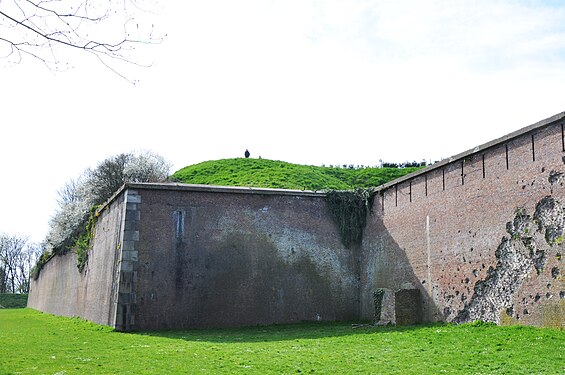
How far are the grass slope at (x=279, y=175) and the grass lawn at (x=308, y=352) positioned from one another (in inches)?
594

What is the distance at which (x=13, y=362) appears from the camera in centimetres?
981

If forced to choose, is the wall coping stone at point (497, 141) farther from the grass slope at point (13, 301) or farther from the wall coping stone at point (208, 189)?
the grass slope at point (13, 301)

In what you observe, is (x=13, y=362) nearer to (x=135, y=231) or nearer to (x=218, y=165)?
(x=135, y=231)

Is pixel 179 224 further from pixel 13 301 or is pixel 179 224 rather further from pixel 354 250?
pixel 13 301

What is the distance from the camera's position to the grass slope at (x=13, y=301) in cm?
6392

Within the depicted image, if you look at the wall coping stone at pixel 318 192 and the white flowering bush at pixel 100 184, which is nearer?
the wall coping stone at pixel 318 192

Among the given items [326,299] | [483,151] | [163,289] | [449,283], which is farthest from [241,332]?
[483,151]

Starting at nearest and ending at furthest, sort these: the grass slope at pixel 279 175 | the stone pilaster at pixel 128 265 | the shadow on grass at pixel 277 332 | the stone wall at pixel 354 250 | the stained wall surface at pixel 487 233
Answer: the stained wall surface at pixel 487 233 → the stone wall at pixel 354 250 → the shadow on grass at pixel 277 332 → the stone pilaster at pixel 128 265 → the grass slope at pixel 279 175

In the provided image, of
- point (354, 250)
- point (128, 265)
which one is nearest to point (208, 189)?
point (128, 265)

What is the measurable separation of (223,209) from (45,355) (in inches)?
337

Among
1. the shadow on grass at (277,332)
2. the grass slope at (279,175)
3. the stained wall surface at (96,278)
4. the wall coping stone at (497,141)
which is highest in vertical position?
the grass slope at (279,175)

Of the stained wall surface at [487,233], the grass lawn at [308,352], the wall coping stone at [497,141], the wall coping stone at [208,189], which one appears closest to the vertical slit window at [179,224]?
the wall coping stone at [208,189]

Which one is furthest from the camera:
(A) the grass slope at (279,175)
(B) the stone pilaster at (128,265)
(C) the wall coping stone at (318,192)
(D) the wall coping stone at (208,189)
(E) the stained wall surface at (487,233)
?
(A) the grass slope at (279,175)

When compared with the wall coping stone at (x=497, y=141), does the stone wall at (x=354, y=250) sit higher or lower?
lower
